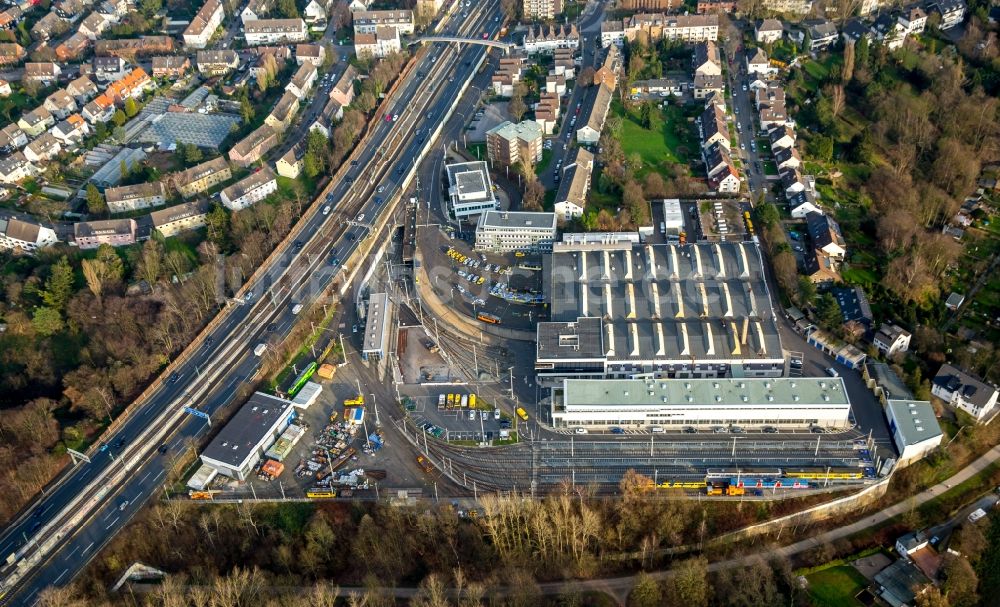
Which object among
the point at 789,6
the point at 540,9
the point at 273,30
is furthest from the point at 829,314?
the point at 273,30

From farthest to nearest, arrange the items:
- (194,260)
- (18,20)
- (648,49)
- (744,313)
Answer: (18,20), (648,49), (194,260), (744,313)

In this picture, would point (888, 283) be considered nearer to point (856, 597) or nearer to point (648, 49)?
point (856, 597)

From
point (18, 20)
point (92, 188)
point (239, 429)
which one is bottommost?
point (239, 429)

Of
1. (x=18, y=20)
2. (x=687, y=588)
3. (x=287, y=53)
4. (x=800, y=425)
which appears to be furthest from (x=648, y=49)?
(x=18, y=20)

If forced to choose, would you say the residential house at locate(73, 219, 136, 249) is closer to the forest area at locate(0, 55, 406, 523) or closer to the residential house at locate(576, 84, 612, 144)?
the forest area at locate(0, 55, 406, 523)

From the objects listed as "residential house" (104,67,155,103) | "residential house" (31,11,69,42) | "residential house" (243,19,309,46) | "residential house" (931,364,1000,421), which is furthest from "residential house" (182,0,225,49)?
"residential house" (931,364,1000,421)

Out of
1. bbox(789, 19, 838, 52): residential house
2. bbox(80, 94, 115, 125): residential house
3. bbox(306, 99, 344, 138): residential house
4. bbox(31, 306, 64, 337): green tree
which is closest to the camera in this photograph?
bbox(31, 306, 64, 337): green tree
